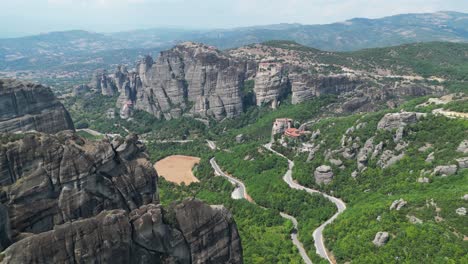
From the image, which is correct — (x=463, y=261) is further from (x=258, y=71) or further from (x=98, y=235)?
(x=258, y=71)

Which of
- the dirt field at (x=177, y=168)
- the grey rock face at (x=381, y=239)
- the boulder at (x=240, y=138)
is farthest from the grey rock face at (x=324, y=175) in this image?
the boulder at (x=240, y=138)

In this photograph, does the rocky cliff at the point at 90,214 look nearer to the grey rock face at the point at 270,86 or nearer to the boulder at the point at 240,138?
the boulder at the point at 240,138

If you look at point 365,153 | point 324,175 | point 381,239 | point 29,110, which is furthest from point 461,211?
point 29,110

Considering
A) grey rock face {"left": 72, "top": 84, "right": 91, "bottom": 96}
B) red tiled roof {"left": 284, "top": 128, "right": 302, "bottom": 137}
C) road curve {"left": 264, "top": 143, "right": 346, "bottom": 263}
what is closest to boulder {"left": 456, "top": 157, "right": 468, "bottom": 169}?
road curve {"left": 264, "top": 143, "right": 346, "bottom": 263}

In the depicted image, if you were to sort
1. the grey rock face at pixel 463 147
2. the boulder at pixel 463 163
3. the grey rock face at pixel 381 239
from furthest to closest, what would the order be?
1. the grey rock face at pixel 463 147
2. the boulder at pixel 463 163
3. the grey rock face at pixel 381 239

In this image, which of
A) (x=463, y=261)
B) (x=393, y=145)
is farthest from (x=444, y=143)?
(x=463, y=261)

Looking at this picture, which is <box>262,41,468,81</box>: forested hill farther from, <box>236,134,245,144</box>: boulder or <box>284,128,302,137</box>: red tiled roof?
<box>284,128,302,137</box>: red tiled roof

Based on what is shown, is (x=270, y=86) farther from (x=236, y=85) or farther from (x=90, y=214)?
(x=90, y=214)
